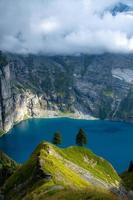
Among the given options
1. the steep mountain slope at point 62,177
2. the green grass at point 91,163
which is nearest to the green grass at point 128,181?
the steep mountain slope at point 62,177

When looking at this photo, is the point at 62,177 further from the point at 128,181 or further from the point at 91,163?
the point at 128,181

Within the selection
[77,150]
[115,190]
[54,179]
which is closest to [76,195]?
[54,179]

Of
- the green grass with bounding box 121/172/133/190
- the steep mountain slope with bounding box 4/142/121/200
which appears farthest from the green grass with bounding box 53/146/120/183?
the green grass with bounding box 121/172/133/190

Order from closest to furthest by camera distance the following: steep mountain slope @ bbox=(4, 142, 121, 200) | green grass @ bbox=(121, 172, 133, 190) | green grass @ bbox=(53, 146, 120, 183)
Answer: steep mountain slope @ bbox=(4, 142, 121, 200), green grass @ bbox=(53, 146, 120, 183), green grass @ bbox=(121, 172, 133, 190)

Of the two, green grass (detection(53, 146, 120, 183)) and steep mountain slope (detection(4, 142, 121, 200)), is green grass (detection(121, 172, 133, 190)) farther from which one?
green grass (detection(53, 146, 120, 183))

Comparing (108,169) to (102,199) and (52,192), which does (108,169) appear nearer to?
(52,192)

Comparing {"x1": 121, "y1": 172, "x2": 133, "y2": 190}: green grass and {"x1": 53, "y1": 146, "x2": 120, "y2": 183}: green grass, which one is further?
{"x1": 121, "y1": 172, "x2": 133, "y2": 190}: green grass

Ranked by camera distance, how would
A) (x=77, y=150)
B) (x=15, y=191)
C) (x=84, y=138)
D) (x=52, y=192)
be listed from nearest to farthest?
(x=52, y=192), (x=15, y=191), (x=77, y=150), (x=84, y=138)

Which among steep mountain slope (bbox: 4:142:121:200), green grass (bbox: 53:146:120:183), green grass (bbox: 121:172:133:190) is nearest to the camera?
steep mountain slope (bbox: 4:142:121:200)

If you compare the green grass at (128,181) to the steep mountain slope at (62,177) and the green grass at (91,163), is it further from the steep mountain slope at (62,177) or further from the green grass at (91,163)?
the green grass at (91,163)
